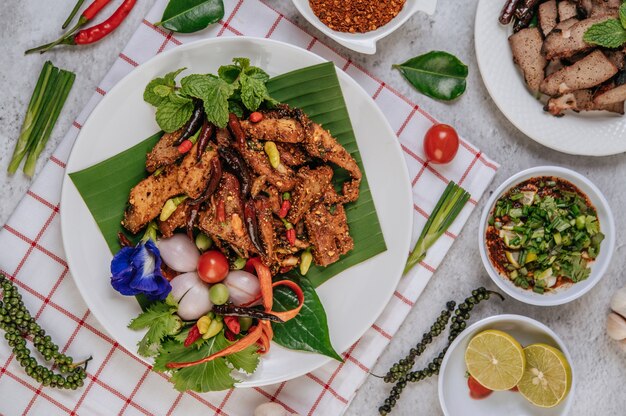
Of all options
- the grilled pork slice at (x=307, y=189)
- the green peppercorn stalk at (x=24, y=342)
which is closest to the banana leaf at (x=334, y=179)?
the grilled pork slice at (x=307, y=189)

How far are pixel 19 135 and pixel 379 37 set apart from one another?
6.47 ft

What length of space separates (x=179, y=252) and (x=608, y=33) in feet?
7.98

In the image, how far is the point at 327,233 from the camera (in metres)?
3.28

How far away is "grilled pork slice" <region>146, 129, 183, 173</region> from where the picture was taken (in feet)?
10.4

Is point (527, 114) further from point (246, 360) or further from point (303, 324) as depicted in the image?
point (246, 360)

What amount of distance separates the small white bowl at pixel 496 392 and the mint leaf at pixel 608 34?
1476mm

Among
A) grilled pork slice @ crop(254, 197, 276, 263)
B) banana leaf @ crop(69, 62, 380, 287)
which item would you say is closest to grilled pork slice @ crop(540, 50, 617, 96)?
banana leaf @ crop(69, 62, 380, 287)

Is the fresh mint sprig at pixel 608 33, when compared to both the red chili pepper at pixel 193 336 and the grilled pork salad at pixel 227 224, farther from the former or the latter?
the red chili pepper at pixel 193 336

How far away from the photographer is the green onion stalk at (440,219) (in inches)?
139

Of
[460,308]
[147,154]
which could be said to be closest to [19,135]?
[147,154]

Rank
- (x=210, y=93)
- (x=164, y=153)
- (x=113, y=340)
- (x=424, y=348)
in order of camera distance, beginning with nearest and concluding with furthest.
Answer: (x=210, y=93), (x=164, y=153), (x=113, y=340), (x=424, y=348)

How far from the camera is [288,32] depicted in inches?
138

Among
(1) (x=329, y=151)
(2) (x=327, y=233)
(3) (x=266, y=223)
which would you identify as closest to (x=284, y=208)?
(3) (x=266, y=223)

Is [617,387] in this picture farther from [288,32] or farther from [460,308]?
[288,32]
